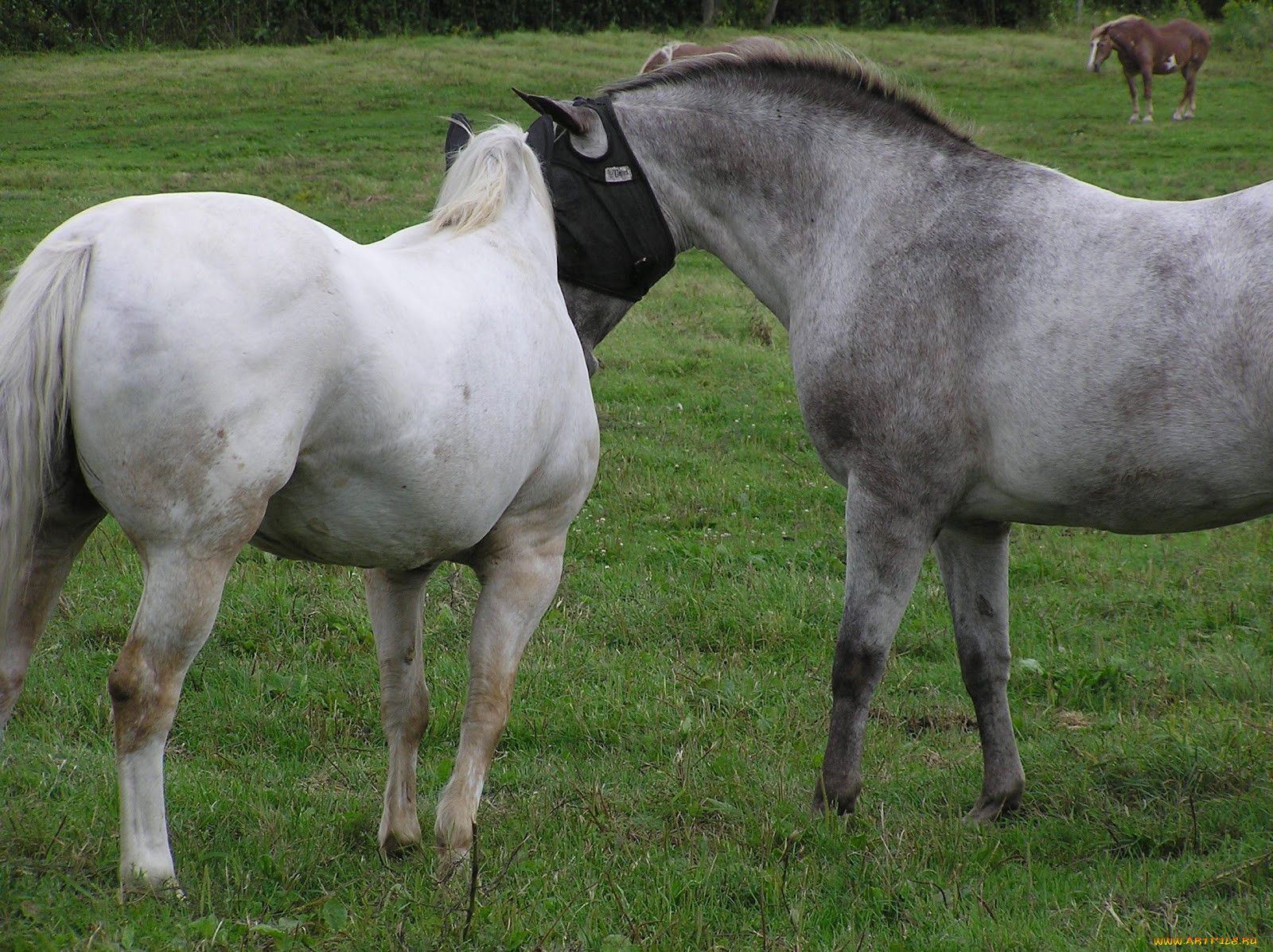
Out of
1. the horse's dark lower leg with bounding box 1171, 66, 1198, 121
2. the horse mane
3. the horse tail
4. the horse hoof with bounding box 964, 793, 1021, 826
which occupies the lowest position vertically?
the horse hoof with bounding box 964, 793, 1021, 826

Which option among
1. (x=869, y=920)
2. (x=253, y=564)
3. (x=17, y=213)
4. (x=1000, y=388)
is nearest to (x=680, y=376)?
(x=253, y=564)

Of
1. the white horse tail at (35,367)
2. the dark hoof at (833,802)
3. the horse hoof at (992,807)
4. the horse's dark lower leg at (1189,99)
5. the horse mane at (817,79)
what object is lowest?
the horse hoof at (992,807)

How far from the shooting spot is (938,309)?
11.8ft

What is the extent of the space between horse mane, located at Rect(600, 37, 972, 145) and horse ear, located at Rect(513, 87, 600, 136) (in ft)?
0.79

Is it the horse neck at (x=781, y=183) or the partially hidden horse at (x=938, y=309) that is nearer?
the partially hidden horse at (x=938, y=309)

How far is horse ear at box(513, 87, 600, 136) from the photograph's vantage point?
3787 millimetres

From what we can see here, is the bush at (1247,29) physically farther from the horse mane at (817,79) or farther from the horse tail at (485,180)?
the horse tail at (485,180)

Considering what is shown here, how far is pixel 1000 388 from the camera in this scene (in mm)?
3492

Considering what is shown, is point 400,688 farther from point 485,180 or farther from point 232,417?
point 485,180

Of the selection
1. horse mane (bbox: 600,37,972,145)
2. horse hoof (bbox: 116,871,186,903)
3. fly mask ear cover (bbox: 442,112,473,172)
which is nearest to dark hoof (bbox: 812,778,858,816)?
horse hoof (bbox: 116,871,186,903)

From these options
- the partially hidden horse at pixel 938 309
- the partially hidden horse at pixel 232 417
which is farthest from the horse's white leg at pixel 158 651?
the partially hidden horse at pixel 938 309

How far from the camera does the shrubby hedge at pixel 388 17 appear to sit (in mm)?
32312

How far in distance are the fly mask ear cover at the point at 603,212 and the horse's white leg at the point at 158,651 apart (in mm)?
1817

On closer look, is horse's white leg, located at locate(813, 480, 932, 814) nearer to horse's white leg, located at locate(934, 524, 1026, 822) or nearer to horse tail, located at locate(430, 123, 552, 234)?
horse's white leg, located at locate(934, 524, 1026, 822)
